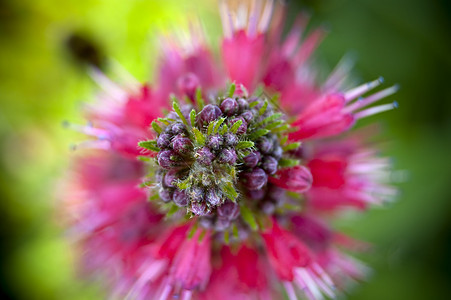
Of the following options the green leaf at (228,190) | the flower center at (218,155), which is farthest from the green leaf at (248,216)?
the green leaf at (228,190)

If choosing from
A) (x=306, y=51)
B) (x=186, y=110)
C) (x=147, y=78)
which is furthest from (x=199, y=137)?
(x=147, y=78)

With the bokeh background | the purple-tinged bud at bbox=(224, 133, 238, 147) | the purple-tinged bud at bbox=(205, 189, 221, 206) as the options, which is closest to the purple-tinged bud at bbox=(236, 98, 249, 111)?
the purple-tinged bud at bbox=(224, 133, 238, 147)

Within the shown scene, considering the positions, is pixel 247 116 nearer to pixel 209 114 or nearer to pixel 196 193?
pixel 209 114

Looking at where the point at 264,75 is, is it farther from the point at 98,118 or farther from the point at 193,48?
the point at 98,118

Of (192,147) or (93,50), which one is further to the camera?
(93,50)

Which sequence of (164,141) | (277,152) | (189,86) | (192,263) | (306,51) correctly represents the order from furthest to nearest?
(306,51) < (189,86) < (192,263) < (277,152) < (164,141)

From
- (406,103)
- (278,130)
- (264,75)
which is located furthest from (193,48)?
(406,103)
